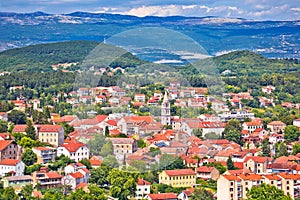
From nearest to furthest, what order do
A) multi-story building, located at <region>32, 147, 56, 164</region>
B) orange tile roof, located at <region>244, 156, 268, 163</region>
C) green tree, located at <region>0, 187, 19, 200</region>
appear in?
green tree, located at <region>0, 187, 19, 200</region> < multi-story building, located at <region>32, 147, 56, 164</region> < orange tile roof, located at <region>244, 156, 268, 163</region>

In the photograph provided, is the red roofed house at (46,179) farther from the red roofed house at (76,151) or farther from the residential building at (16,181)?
the red roofed house at (76,151)

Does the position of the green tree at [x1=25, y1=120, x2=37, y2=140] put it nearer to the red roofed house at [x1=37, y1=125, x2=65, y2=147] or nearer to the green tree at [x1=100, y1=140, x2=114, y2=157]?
the red roofed house at [x1=37, y1=125, x2=65, y2=147]

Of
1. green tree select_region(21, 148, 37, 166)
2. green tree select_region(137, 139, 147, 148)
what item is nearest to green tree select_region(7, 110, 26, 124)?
green tree select_region(21, 148, 37, 166)

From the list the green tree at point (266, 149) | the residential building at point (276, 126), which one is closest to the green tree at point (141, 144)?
the green tree at point (266, 149)

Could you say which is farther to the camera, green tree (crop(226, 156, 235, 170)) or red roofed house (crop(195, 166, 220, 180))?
green tree (crop(226, 156, 235, 170))

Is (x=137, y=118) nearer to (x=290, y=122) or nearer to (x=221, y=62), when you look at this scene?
(x=290, y=122)

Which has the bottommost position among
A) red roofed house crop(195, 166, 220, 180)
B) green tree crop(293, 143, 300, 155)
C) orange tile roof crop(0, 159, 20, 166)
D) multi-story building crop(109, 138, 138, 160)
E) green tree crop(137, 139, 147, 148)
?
green tree crop(293, 143, 300, 155)

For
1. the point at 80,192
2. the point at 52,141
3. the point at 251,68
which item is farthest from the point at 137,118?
the point at 251,68

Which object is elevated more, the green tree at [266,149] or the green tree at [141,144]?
the green tree at [141,144]
